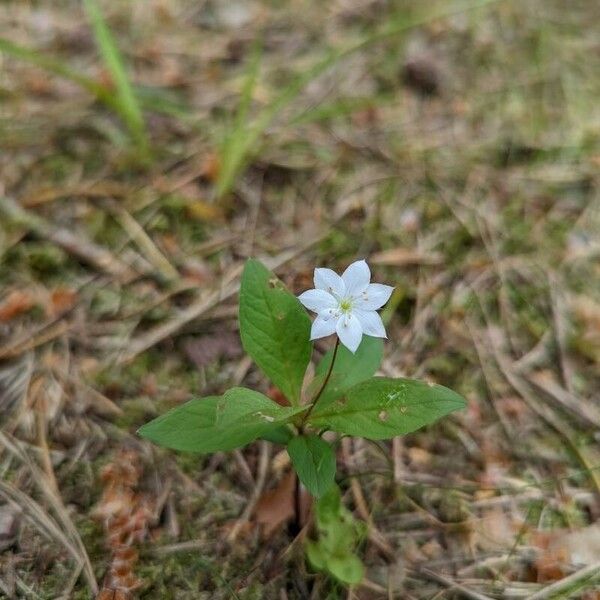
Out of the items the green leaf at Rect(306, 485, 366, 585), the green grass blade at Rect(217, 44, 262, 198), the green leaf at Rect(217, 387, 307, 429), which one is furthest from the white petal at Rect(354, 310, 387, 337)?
the green grass blade at Rect(217, 44, 262, 198)

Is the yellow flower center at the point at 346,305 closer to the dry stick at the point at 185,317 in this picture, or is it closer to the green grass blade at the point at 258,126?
the dry stick at the point at 185,317

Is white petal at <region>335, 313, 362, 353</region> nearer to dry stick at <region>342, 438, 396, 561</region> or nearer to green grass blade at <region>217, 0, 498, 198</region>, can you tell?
dry stick at <region>342, 438, 396, 561</region>

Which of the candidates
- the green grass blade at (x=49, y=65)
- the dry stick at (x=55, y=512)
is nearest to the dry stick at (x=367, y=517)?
the dry stick at (x=55, y=512)

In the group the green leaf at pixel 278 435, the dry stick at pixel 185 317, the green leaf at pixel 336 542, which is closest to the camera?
the green leaf at pixel 278 435

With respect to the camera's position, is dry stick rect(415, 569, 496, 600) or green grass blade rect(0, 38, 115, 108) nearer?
dry stick rect(415, 569, 496, 600)

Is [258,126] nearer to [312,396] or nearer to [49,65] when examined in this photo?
[49,65]

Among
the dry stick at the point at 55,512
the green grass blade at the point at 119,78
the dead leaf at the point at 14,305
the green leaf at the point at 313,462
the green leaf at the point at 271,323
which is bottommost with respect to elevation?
the dry stick at the point at 55,512

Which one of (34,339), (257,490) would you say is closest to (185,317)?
(34,339)
